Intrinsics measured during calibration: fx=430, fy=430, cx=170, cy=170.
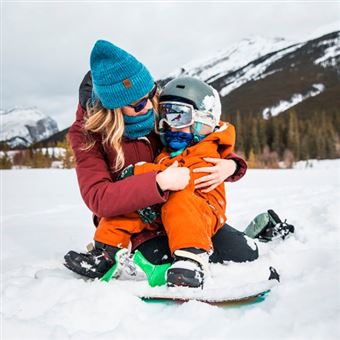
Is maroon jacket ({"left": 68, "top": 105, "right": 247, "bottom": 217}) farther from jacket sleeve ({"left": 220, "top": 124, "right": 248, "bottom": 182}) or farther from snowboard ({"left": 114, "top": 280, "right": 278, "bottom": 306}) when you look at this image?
snowboard ({"left": 114, "top": 280, "right": 278, "bottom": 306})

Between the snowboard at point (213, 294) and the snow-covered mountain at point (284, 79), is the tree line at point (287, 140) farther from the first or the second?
the snowboard at point (213, 294)

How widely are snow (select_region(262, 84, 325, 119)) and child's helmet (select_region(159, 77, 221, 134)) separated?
89092 millimetres

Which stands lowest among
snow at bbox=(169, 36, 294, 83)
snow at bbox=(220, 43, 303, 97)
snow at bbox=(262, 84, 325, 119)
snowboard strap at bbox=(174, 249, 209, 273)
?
snowboard strap at bbox=(174, 249, 209, 273)

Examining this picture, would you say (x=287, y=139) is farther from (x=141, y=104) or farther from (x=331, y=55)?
(x=331, y=55)

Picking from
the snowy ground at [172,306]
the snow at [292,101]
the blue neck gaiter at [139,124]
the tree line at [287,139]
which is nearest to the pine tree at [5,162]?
the snowy ground at [172,306]

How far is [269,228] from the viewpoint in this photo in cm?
301

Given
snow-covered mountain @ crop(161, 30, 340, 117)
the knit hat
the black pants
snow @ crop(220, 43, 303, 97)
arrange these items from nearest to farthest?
the knit hat
the black pants
snow-covered mountain @ crop(161, 30, 340, 117)
snow @ crop(220, 43, 303, 97)

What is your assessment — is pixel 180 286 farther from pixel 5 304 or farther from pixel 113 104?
pixel 113 104

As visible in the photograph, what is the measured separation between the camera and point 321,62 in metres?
108

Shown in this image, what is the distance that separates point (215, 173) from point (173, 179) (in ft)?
1.13

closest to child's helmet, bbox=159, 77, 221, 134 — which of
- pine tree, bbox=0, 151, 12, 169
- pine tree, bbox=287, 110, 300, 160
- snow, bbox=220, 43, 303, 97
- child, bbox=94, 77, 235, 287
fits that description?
child, bbox=94, 77, 235, 287

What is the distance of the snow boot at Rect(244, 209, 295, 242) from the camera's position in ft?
9.71

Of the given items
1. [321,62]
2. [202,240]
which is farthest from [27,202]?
[321,62]

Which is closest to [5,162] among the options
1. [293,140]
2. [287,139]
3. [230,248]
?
[230,248]
